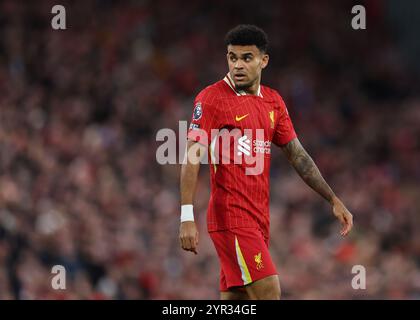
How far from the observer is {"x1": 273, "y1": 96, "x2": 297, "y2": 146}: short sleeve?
726 centimetres

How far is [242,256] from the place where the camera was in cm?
678

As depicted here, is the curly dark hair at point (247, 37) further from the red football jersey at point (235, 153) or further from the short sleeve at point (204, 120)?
the short sleeve at point (204, 120)

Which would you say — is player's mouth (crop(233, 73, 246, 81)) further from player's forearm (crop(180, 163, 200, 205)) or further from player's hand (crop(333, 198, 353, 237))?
player's hand (crop(333, 198, 353, 237))

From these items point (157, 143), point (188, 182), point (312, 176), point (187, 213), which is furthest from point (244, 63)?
point (157, 143)

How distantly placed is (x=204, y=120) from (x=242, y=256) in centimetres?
97

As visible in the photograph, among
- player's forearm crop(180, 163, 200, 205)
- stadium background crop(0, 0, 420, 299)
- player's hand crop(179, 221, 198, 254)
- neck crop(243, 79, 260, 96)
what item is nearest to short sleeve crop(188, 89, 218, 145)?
player's forearm crop(180, 163, 200, 205)

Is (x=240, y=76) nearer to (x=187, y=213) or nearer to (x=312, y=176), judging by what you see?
(x=312, y=176)

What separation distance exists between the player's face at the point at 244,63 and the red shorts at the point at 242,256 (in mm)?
1035

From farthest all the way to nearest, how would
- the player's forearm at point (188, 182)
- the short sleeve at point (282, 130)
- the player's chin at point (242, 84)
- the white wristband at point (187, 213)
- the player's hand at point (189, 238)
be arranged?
the short sleeve at point (282, 130) → the player's chin at point (242, 84) → the player's forearm at point (188, 182) → the white wristband at point (187, 213) → the player's hand at point (189, 238)

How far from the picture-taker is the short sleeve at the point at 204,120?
669cm

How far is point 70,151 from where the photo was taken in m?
13.4

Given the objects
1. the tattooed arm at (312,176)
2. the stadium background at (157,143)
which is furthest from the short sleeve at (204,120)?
the stadium background at (157,143)

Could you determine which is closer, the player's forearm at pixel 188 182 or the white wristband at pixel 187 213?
the white wristband at pixel 187 213
